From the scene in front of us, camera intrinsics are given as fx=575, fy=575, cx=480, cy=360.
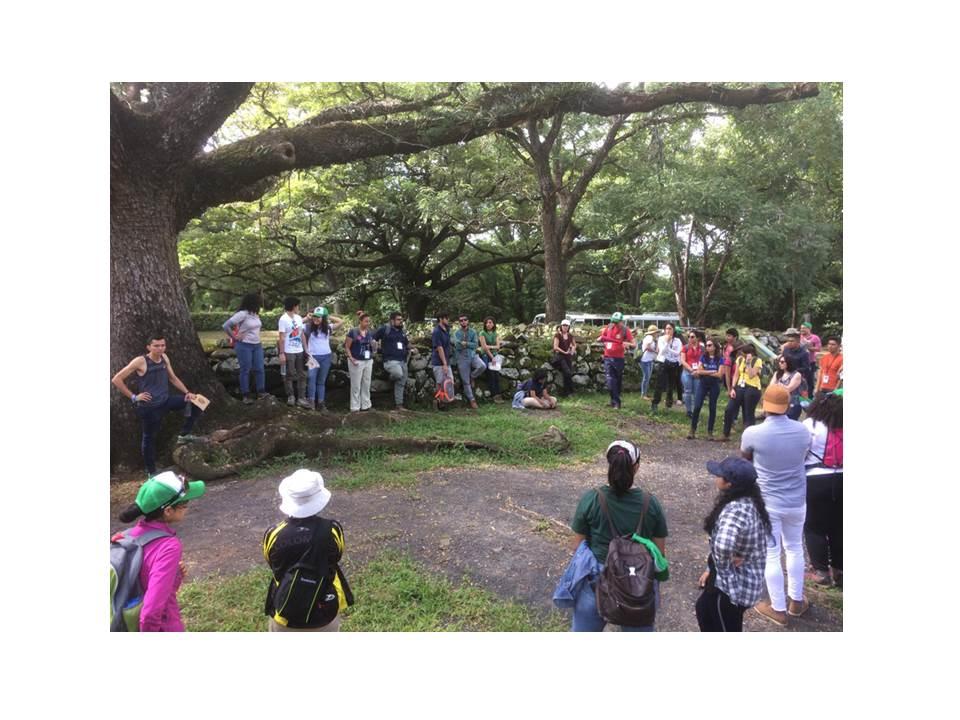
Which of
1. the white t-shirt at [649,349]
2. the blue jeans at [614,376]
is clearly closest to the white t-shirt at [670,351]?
the white t-shirt at [649,349]

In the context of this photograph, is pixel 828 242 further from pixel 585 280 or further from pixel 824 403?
pixel 585 280

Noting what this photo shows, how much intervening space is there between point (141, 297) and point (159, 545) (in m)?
3.65

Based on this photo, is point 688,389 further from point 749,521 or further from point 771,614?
point 749,521

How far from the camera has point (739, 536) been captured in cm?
246

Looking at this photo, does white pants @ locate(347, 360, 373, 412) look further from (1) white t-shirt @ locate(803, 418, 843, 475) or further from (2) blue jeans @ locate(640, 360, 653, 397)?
(1) white t-shirt @ locate(803, 418, 843, 475)

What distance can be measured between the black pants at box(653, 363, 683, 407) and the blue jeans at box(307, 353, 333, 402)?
12.7 ft

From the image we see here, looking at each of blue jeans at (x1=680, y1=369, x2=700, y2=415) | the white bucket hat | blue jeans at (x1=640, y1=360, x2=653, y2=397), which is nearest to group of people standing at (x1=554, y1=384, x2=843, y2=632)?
the white bucket hat

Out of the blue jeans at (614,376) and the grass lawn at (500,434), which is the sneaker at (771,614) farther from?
the blue jeans at (614,376)

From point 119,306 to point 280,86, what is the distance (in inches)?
207

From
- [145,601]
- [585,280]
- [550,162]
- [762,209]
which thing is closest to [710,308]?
[585,280]

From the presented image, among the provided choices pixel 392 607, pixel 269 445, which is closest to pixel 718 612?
pixel 392 607

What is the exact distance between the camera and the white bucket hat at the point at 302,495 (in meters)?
2.28

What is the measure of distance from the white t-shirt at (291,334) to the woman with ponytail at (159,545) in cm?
388

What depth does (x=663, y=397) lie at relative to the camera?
7734 millimetres
